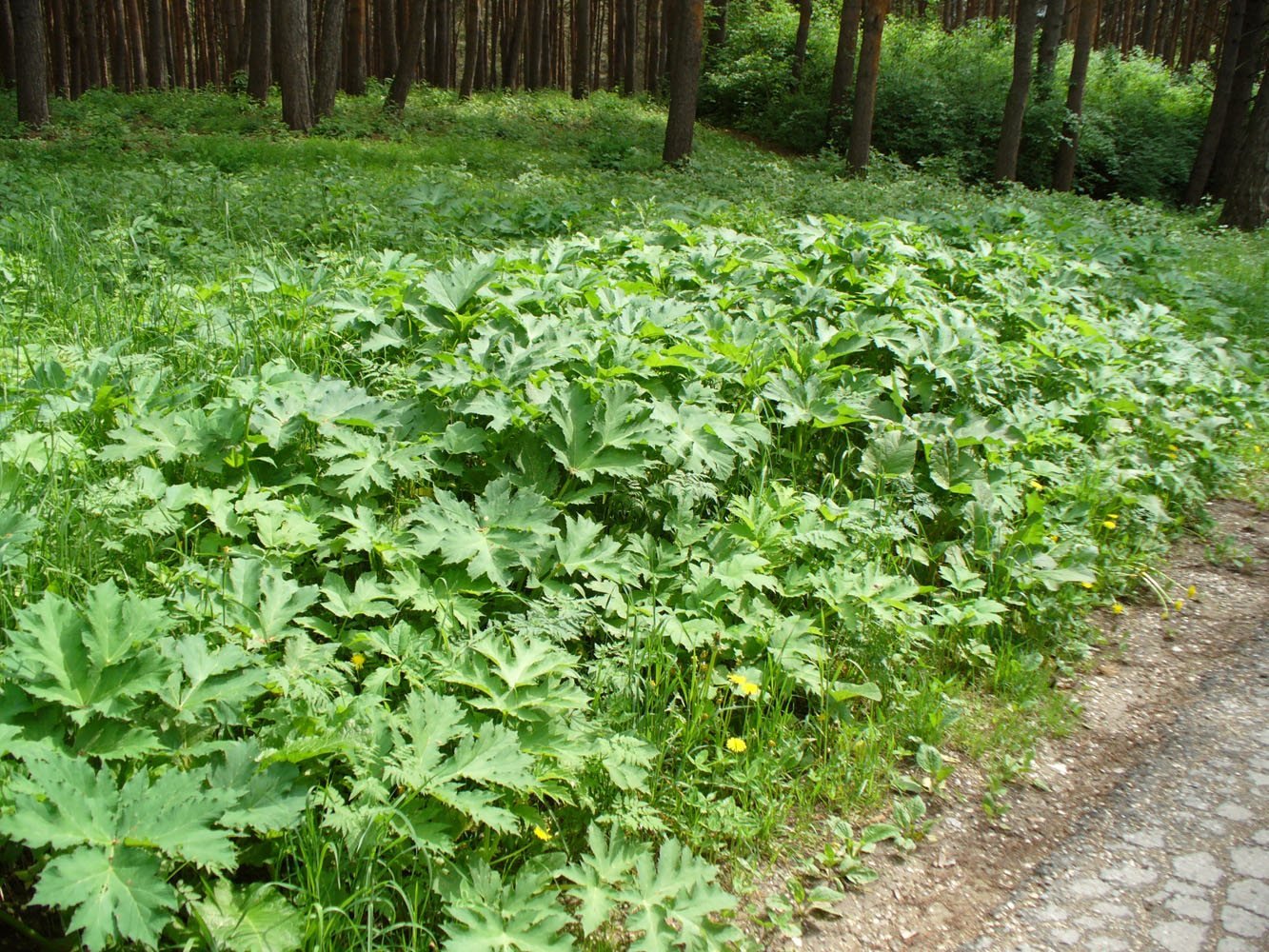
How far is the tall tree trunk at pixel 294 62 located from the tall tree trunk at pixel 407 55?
3616 millimetres

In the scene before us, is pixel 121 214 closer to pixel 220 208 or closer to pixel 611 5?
pixel 220 208

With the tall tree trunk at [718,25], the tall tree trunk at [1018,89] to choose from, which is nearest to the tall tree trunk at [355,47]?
the tall tree trunk at [718,25]

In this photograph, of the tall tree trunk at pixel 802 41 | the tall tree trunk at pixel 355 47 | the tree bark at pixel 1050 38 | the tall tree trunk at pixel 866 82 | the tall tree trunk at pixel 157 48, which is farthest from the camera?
the tall tree trunk at pixel 802 41

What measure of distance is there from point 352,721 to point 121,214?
248 inches

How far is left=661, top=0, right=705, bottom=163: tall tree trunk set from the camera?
14789 millimetres

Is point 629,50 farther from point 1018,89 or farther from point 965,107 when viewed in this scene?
point 1018,89

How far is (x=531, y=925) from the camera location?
2.20 metres

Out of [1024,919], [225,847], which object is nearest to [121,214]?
[225,847]

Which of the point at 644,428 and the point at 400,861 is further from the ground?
the point at 644,428

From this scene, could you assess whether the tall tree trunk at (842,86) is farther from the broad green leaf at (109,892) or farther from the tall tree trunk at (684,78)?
the broad green leaf at (109,892)

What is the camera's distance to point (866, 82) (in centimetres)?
1788

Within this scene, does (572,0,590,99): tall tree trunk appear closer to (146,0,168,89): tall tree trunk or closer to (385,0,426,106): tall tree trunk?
(385,0,426,106): tall tree trunk

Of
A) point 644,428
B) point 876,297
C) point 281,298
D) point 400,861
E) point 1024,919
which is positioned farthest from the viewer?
point 876,297

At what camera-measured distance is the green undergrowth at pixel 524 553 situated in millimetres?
2248
